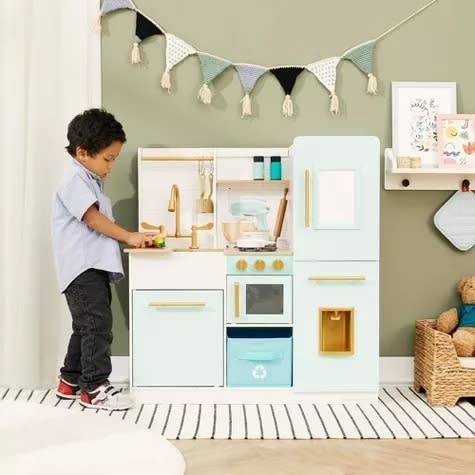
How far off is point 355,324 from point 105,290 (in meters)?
1.04

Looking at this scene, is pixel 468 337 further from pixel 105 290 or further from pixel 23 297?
pixel 23 297

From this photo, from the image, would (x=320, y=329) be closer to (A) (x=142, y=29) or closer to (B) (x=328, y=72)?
(B) (x=328, y=72)

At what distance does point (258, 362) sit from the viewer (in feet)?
10.6

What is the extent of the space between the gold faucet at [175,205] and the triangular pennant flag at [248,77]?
494 mm

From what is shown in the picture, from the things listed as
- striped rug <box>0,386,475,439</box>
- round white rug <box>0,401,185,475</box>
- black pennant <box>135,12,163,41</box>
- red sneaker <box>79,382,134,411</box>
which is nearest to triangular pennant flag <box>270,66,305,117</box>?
black pennant <box>135,12,163,41</box>

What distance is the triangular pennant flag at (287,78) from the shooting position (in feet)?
11.8

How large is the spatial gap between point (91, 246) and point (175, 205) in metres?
0.43

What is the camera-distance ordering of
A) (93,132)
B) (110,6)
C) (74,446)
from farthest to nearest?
(110,6) → (93,132) → (74,446)

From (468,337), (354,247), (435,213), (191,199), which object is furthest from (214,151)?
(468,337)

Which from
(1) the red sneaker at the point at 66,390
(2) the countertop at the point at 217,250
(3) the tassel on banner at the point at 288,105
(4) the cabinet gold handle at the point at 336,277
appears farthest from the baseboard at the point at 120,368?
(3) the tassel on banner at the point at 288,105

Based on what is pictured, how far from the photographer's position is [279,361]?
324 centimetres

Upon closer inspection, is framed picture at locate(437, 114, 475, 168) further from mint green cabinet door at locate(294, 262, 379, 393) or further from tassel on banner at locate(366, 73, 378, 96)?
mint green cabinet door at locate(294, 262, 379, 393)

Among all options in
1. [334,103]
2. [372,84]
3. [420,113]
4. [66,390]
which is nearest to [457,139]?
[420,113]

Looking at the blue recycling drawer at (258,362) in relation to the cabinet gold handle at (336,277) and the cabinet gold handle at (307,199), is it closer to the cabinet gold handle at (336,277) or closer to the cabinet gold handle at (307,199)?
the cabinet gold handle at (336,277)
